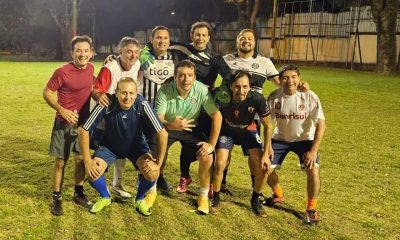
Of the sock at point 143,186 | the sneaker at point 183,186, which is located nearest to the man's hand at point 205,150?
the sock at point 143,186

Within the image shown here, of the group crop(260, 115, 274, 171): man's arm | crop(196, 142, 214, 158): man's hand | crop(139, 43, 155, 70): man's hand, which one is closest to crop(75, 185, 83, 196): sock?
crop(196, 142, 214, 158): man's hand

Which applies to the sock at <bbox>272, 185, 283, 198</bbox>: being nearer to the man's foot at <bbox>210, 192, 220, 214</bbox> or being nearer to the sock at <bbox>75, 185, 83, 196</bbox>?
the man's foot at <bbox>210, 192, 220, 214</bbox>

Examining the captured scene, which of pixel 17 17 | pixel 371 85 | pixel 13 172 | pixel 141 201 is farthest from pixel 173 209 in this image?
pixel 17 17

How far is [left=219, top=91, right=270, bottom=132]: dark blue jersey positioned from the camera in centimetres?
520

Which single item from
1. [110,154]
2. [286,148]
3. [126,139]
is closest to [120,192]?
[110,154]

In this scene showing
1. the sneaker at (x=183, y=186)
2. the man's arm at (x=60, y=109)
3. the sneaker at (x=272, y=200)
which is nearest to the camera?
the man's arm at (x=60, y=109)

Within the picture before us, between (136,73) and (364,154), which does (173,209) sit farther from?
(364,154)

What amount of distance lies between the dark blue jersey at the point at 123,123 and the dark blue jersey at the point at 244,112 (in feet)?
2.68

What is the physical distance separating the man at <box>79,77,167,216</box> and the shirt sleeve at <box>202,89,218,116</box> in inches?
22.0

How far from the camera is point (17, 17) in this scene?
47.1 m

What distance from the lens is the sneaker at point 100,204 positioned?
5066mm

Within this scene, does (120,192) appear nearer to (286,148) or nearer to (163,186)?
(163,186)

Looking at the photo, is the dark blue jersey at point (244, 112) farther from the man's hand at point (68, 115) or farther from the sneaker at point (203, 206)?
the man's hand at point (68, 115)

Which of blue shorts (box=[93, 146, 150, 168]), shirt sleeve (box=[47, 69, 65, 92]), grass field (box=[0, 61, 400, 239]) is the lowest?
grass field (box=[0, 61, 400, 239])
